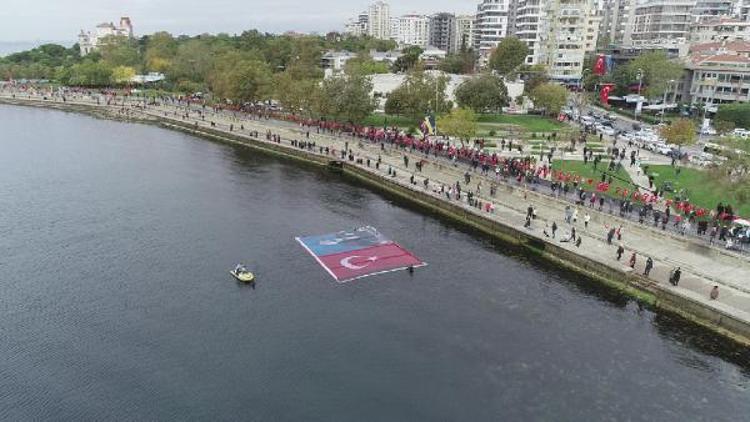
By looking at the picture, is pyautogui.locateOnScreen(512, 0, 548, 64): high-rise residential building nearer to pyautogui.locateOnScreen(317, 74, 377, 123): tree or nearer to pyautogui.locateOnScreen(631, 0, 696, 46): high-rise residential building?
pyautogui.locateOnScreen(631, 0, 696, 46): high-rise residential building

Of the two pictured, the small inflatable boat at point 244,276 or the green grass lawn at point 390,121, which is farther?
the green grass lawn at point 390,121

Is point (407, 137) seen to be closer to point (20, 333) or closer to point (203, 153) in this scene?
point (203, 153)

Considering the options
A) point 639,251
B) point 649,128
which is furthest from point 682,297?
point 649,128

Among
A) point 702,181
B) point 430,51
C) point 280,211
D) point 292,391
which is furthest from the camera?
point 430,51

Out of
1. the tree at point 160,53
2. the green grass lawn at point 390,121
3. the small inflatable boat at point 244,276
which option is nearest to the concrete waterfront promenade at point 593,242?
the green grass lawn at point 390,121

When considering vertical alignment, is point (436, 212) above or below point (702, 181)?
below

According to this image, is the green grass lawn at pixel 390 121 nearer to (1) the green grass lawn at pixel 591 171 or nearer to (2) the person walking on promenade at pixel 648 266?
(1) the green grass lawn at pixel 591 171
